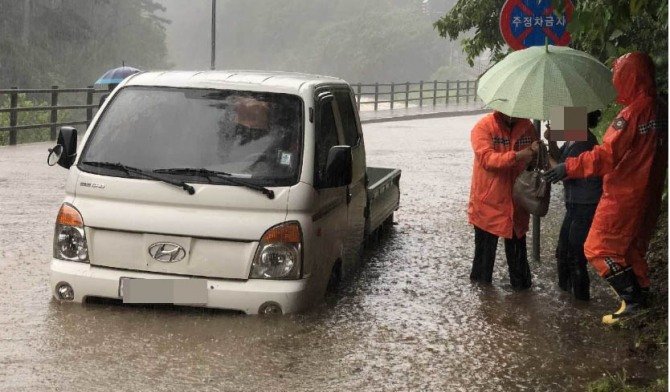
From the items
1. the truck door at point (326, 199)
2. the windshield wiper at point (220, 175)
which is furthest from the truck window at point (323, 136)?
the windshield wiper at point (220, 175)

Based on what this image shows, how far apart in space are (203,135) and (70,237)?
1042 mm

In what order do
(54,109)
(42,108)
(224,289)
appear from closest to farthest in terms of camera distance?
(224,289) → (42,108) → (54,109)

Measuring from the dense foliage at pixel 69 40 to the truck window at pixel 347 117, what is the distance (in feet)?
163

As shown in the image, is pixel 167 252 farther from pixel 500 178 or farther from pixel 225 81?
pixel 500 178

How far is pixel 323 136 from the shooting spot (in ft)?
24.4

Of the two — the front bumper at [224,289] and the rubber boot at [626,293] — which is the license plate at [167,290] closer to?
the front bumper at [224,289]

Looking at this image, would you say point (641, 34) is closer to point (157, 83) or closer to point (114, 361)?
point (157, 83)

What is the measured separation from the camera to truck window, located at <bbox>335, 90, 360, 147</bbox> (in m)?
8.38

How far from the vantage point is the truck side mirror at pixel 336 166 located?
7000 mm

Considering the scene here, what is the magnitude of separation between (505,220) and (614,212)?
1404 millimetres

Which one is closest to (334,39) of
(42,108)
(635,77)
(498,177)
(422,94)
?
(422,94)

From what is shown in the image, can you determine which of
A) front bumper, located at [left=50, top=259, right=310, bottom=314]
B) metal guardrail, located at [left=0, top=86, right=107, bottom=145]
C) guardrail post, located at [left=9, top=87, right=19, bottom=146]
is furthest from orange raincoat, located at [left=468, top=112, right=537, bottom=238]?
guardrail post, located at [left=9, top=87, right=19, bottom=146]

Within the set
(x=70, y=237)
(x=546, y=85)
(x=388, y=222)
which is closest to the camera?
(x=70, y=237)

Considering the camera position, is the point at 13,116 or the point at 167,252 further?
the point at 13,116
